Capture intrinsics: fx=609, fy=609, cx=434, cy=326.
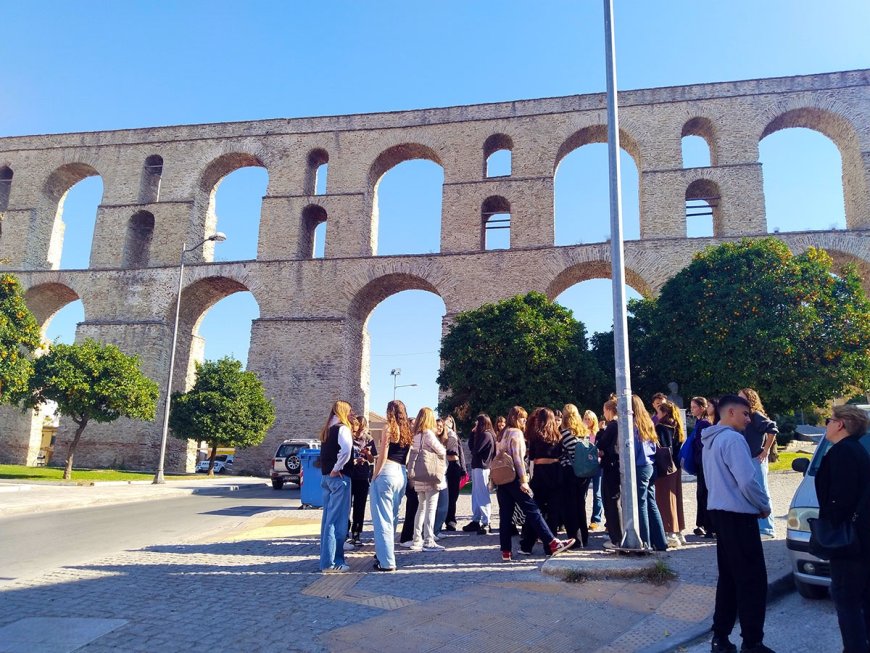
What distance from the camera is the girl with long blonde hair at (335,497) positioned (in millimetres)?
6055

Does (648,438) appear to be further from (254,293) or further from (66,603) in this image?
(254,293)

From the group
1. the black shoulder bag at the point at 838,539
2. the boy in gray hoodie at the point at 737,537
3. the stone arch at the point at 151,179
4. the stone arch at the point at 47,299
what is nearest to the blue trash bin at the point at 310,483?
the boy in gray hoodie at the point at 737,537

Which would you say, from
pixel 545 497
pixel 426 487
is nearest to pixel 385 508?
pixel 426 487

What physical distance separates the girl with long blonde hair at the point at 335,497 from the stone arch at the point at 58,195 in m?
34.1

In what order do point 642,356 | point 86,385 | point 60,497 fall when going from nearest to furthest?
point 60,497 < point 86,385 < point 642,356

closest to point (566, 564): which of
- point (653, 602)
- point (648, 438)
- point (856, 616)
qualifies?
point (653, 602)

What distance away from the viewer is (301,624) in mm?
4203

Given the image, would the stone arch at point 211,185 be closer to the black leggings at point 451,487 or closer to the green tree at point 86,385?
the green tree at point 86,385

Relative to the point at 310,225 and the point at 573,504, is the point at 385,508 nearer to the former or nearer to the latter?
the point at 573,504

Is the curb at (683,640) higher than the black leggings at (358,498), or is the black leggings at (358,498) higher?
the black leggings at (358,498)

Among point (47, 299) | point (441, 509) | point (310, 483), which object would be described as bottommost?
point (441, 509)

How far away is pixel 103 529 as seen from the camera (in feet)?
30.2

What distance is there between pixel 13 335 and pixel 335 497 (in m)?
17.0

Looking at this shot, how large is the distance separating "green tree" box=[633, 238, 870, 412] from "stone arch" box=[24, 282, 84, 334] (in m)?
29.4
